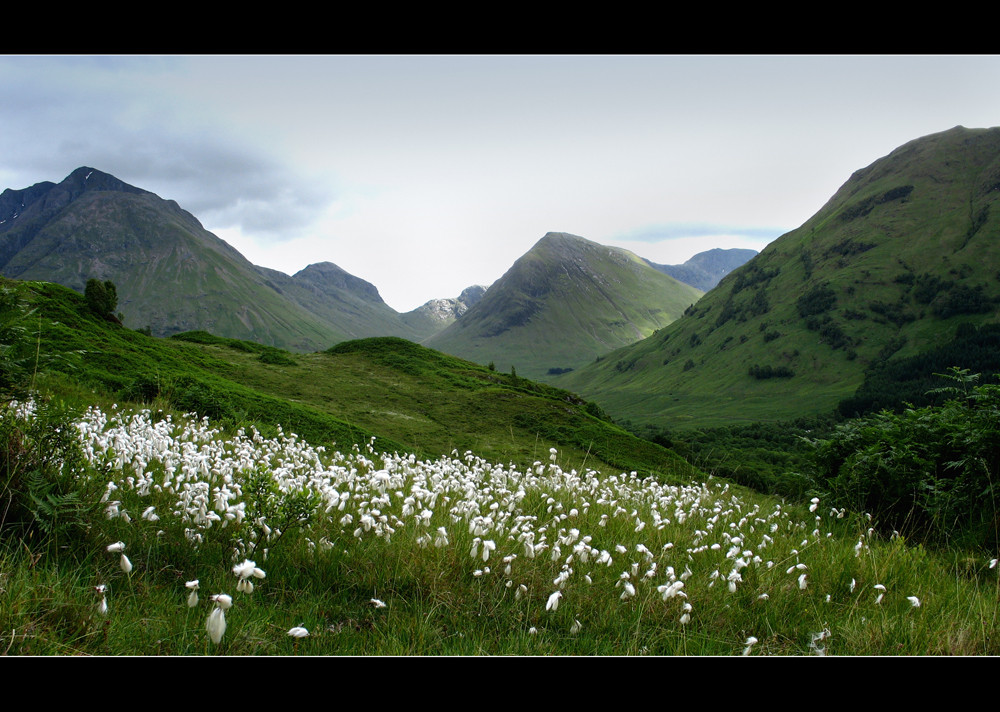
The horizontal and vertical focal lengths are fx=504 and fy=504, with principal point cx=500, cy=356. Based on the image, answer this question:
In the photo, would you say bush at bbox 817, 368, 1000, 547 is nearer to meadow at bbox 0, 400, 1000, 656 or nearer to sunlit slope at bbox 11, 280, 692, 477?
meadow at bbox 0, 400, 1000, 656

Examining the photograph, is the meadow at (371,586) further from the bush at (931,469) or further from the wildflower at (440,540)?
the bush at (931,469)

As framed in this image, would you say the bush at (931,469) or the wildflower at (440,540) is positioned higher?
the wildflower at (440,540)

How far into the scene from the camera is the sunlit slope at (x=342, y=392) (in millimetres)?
17528

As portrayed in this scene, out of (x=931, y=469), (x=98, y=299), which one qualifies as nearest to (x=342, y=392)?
(x=98, y=299)

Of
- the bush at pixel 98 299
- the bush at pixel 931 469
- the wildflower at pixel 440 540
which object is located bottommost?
the bush at pixel 931 469

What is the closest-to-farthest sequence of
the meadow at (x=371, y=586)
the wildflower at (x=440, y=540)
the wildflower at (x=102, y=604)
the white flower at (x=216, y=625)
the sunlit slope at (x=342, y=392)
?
the white flower at (x=216, y=625)
the wildflower at (x=102, y=604)
the meadow at (x=371, y=586)
the wildflower at (x=440, y=540)
the sunlit slope at (x=342, y=392)

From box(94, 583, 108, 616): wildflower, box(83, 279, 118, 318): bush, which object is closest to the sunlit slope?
box(83, 279, 118, 318): bush

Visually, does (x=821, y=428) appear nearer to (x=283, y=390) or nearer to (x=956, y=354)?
(x=956, y=354)

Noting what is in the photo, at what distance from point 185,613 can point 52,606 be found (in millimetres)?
764

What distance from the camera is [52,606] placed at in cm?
326

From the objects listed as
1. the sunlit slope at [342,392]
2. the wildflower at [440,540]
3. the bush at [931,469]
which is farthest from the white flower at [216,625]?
the bush at [931,469]

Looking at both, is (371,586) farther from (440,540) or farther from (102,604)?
(102,604)

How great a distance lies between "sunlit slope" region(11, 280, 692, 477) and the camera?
57.5 ft
